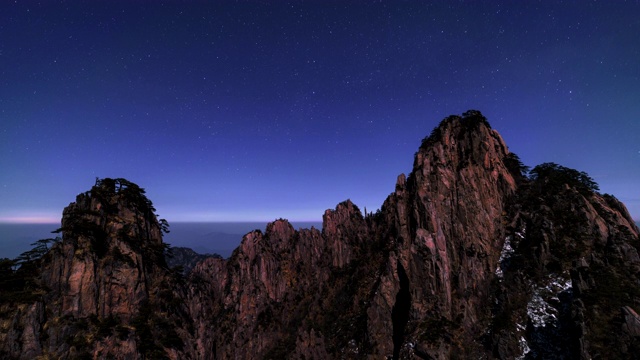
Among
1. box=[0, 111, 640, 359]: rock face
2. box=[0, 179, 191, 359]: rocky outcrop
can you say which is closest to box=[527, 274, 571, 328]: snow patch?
box=[0, 111, 640, 359]: rock face

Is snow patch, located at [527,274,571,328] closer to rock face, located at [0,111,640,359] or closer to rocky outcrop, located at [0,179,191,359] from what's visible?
rock face, located at [0,111,640,359]

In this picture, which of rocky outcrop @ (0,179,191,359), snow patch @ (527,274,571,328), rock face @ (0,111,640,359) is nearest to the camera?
rocky outcrop @ (0,179,191,359)

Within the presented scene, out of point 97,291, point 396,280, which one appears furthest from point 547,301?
point 97,291

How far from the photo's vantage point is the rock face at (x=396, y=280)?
51125 mm

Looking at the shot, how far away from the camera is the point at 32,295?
47.3 m

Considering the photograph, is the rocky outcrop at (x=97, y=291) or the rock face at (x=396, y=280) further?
the rock face at (x=396, y=280)

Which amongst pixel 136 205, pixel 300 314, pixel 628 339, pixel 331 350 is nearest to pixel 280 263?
pixel 300 314

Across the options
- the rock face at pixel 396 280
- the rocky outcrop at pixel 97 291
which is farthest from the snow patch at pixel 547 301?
the rocky outcrop at pixel 97 291

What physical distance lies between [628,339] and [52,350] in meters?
97.3

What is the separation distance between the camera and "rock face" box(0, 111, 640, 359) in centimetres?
5112

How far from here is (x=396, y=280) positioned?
305 feet

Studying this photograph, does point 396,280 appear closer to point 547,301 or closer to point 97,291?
point 547,301

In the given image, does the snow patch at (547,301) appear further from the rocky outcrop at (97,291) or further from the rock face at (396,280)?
the rocky outcrop at (97,291)

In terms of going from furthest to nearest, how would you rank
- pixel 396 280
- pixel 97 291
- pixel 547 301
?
pixel 396 280 < pixel 547 301 < pixel 97 291
